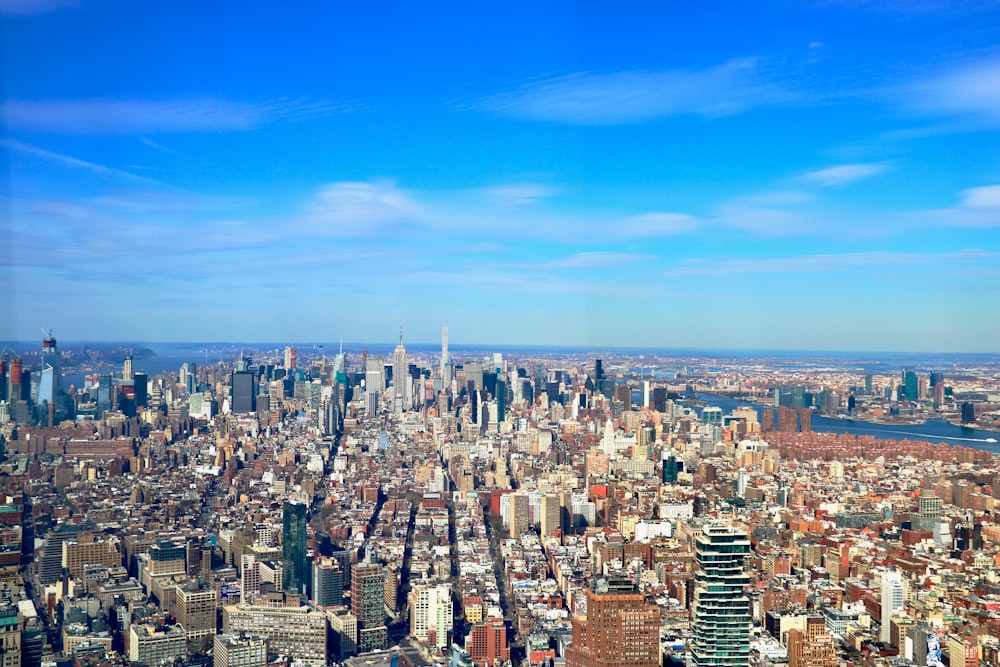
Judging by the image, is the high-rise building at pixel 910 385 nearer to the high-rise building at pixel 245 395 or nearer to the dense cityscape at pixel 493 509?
the dense cityscape at pixel 493 509

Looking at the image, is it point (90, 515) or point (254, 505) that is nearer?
point (90, 515)

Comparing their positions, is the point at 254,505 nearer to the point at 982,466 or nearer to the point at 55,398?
the point at 55,398

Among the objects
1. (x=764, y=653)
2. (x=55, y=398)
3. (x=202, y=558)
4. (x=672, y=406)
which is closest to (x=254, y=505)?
(x=202, y=558)

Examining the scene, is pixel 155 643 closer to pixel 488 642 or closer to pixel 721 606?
pixel 488 642

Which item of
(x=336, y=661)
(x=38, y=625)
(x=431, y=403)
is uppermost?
(x=431, y=403)

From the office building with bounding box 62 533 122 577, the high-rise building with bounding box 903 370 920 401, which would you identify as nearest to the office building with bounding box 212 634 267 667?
the office building with bounding box 62 533 122 577

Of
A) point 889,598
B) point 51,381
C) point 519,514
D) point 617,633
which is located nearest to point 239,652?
point 617,633
